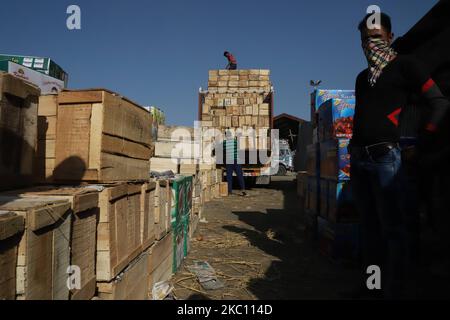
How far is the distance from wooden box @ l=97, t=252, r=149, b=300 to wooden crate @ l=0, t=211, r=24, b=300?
2.83 ft

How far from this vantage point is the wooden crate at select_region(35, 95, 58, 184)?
2604 millimetres

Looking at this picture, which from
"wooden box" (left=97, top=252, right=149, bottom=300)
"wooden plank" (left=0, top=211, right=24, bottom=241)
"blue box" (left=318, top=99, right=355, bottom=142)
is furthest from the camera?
"blue box" (left=318, top=99, right=355, bottom=142)

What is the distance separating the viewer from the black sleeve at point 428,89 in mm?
2543

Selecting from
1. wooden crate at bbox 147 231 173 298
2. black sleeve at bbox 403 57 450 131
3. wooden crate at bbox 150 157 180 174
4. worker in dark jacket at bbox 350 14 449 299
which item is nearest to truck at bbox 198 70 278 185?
wooden crate at bbox 150 157 180 174

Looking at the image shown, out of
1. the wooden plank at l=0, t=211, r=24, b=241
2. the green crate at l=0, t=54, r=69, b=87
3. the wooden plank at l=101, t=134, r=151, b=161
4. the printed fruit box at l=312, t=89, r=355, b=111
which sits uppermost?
the green crate at l=0, t=54, r=69, b=87

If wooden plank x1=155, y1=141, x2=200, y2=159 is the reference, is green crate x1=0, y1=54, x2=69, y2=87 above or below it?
above

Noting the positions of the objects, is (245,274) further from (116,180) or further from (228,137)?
(228,137)

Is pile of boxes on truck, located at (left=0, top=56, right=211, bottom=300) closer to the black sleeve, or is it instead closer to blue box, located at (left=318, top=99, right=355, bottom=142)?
the black sleeve

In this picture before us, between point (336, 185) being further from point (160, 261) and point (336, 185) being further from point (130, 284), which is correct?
point (130, 284)

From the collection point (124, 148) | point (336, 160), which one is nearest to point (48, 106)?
point (124, 148)

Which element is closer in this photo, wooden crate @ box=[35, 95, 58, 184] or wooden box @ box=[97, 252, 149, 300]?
wooden box @ box=[97, 252, 149, 300]

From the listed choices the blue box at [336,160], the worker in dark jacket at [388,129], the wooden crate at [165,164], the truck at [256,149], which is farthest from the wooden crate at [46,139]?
the truck at [256,149]

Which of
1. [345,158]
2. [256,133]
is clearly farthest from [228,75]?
[345,158]
